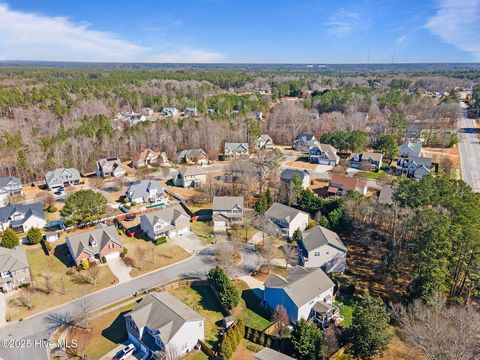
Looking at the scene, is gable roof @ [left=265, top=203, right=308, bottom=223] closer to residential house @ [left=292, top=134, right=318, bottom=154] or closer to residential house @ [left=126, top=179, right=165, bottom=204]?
residential house @ [left=126, top=179, right=165, bottom=204]

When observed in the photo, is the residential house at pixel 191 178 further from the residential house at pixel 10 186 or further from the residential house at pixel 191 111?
the residential house at pixel 191 111

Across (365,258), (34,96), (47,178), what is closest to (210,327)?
(365,258)

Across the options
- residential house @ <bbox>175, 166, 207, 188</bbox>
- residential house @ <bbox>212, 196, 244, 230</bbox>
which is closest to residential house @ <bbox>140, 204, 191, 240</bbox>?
residential house @ <bbox>212, 196, 244, 230</bbox>

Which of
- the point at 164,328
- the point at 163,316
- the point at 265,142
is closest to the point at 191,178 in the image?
the point at 265,142

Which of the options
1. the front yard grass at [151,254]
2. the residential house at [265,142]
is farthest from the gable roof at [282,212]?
the residential house at [265,142]

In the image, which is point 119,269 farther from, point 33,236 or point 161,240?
point 33,236
